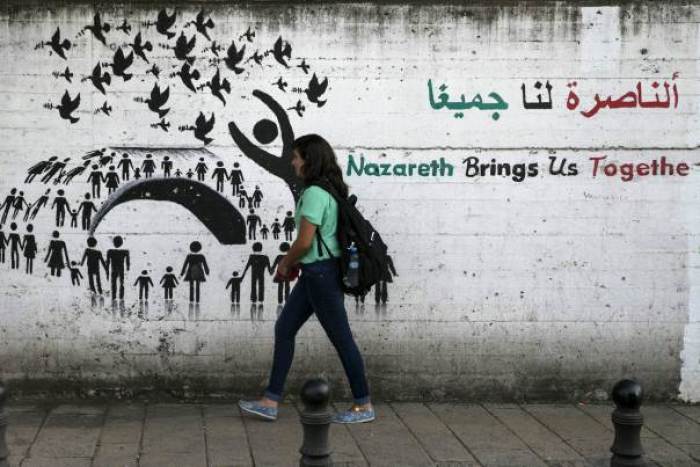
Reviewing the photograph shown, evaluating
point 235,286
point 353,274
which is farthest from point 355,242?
point 235,286

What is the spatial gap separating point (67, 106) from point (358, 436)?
3.10 m

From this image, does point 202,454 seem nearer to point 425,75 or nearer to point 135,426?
point 135,426

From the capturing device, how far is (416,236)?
7648 millimetres

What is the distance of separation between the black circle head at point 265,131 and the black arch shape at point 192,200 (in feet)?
1.67

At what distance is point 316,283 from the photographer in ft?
22.5

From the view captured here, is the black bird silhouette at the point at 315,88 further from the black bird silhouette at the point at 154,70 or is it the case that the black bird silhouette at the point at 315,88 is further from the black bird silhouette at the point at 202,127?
the black bird silhouette at the point at 154,70

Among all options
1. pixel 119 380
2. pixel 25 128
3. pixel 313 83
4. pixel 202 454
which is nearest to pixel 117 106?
pixel 25 128

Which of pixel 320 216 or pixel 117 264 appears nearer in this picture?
pixel 320 216

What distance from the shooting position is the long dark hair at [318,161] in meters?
6.82

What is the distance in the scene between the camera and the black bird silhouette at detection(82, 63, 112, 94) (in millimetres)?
7418

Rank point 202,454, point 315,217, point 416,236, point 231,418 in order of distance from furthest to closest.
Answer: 1. point 416,236
2. point 231,418
3. point 315,217
4. point 202,454

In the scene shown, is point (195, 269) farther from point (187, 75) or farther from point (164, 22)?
point (164, 22)

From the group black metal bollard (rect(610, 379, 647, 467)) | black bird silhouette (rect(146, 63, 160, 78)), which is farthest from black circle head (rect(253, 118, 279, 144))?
black metal bollard (rect(610, 379, 647, 467))

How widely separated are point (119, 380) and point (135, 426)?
0.69 meters
